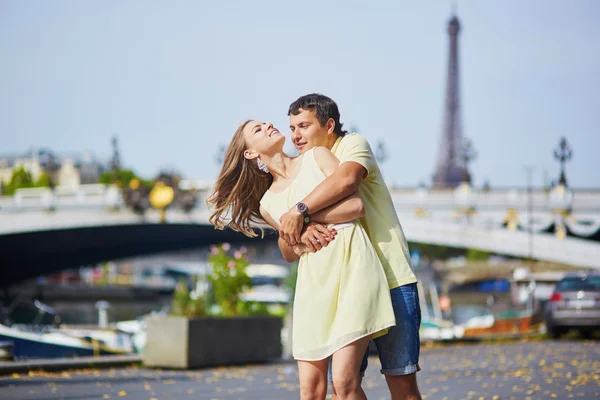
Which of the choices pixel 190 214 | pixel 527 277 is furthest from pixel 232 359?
pixel 190 214

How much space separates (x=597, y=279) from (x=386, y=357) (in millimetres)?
12902

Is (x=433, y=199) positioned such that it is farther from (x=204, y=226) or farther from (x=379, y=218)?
(x=379, y=218)

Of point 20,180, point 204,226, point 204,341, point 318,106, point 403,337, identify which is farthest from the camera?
point 20,180

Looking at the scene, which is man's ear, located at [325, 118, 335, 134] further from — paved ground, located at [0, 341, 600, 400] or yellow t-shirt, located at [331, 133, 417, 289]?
paved ground, located at [0, 341, 600, 400]

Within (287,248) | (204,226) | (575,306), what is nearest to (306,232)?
(287,248)

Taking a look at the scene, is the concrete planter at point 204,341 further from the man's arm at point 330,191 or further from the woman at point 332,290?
the man's arm at point 330,191

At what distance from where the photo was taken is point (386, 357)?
3543mm

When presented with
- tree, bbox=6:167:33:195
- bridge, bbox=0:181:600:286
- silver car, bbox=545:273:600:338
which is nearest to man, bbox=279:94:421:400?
silver car, bbox=545:273:600:338

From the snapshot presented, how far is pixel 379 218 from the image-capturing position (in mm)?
3580

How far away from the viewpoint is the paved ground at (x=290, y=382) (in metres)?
7.33

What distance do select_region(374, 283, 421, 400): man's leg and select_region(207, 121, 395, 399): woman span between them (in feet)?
0.32

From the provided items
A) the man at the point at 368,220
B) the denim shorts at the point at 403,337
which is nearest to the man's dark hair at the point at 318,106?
the man at the point at 368,220

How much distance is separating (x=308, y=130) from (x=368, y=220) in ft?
1.37

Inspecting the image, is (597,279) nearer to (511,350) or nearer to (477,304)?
(511,350)
